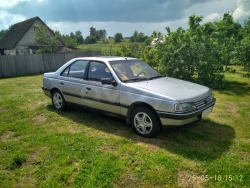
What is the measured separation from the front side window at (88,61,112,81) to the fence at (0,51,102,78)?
13.9 meters

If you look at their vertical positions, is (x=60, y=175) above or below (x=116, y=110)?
below

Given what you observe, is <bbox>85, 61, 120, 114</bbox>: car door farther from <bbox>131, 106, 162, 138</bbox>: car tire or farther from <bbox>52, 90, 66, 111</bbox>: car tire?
<bbox>52, 90, 66, 111</bbox>: car tire

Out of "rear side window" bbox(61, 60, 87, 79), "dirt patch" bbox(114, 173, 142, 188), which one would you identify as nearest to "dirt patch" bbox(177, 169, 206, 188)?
"dirt patch" bbox(114, 173, 142, 188)

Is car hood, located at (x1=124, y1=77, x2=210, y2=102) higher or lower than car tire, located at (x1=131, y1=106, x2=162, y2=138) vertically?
higher

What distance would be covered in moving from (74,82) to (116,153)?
247 centimetres

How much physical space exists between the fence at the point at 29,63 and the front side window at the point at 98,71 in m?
13.9

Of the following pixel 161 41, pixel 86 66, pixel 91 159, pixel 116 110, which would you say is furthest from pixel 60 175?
pixel 161 41

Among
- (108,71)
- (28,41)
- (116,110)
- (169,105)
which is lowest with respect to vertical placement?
(116,110)

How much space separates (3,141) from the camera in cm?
432

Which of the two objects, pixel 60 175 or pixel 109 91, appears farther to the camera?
pixel 109 91

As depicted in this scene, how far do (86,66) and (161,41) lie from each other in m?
6.39

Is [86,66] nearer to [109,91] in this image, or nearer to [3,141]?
[109,91]

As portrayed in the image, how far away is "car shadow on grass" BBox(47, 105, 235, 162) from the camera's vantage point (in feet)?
12.1

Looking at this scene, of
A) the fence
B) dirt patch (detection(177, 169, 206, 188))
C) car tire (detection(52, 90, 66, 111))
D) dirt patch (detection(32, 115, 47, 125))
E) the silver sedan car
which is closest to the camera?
dirt patch (detection(177, 169, 206, 188))
